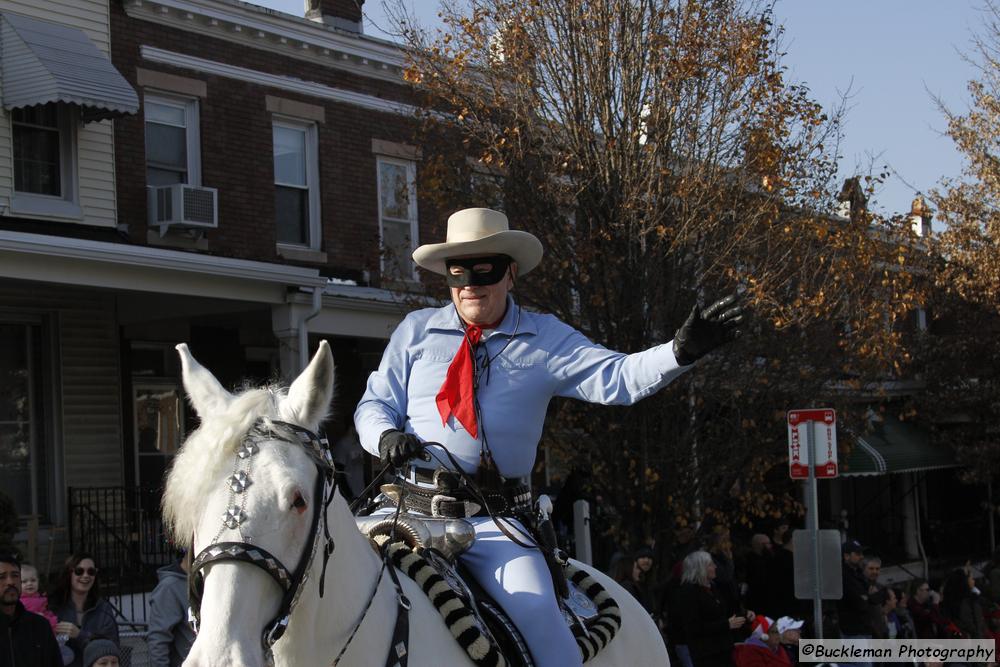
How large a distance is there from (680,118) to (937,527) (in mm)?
17729

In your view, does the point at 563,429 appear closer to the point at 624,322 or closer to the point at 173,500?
the point at 624,322

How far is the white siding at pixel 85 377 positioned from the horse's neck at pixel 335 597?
11.0 meters

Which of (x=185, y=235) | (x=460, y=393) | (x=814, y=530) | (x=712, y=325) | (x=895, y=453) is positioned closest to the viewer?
(x=712, y=325)

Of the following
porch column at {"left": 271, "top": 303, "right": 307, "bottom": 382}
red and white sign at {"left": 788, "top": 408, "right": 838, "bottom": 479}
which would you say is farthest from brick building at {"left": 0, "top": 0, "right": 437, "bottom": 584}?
red and white sign at {"left": 788, "top": 408, "right": 838, "bottom": 479}

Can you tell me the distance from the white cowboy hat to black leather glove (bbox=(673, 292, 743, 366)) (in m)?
0.94

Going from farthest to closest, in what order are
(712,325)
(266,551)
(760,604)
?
1. (760,604)
2. (712,325)
3. (266,551)

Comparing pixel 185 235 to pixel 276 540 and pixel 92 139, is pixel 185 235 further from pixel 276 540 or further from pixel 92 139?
pixel 276 540

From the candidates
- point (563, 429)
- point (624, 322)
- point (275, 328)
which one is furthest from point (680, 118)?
point (275, 328)

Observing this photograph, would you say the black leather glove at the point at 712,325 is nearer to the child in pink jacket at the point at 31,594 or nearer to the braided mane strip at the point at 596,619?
the braided mane strip at the point at 596,619

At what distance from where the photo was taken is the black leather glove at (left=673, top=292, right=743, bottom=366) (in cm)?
404

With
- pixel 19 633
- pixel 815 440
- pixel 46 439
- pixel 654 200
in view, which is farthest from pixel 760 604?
pixel 19 633

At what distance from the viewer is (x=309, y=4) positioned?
1770 centimetres

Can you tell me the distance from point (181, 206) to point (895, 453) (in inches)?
553

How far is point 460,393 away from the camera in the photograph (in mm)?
4598
